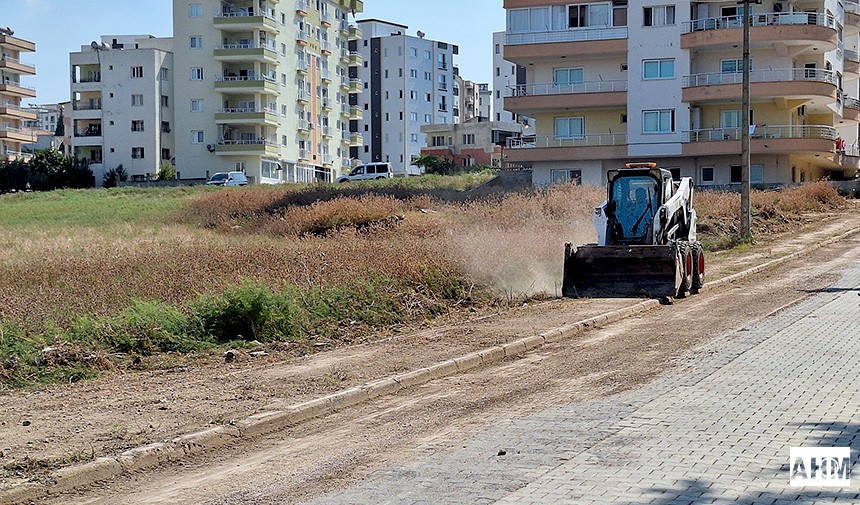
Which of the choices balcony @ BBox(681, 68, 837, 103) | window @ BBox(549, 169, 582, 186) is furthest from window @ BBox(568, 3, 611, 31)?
window @ BBox(549, 169, 582, 186)

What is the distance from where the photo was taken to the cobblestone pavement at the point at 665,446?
24.8 feet

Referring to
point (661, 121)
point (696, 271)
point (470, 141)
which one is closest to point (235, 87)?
point (661, 121)

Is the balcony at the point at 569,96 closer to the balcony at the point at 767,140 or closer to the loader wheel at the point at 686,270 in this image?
the balcony at the point at 767,140

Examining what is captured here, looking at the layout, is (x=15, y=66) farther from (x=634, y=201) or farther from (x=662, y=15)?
(x=634, y=201)

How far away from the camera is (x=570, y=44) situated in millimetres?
61562

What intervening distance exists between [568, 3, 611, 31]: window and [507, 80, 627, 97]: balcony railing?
11.2ft

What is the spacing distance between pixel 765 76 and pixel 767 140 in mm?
3582

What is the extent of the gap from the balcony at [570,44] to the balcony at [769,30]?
403 centimetres

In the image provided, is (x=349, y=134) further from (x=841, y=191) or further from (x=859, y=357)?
(x=859, y=357)

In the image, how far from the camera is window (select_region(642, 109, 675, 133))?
60.7m

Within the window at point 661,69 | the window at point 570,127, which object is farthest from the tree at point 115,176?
the window at point 661,69

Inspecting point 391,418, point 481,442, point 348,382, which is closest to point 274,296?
point 348,382

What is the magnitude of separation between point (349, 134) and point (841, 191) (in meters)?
65.8

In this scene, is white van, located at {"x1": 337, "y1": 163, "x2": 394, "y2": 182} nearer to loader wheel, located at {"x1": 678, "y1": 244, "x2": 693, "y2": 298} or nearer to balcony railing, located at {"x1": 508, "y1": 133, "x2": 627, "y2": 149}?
balcony railing, located at {"x1": 508, "y1": 133, "x2": 627, "y2": 149}
